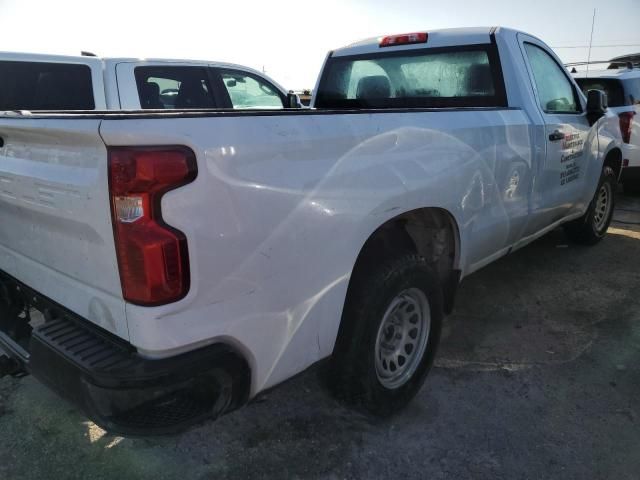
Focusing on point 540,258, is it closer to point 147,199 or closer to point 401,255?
point 401,255

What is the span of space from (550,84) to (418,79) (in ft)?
3.32

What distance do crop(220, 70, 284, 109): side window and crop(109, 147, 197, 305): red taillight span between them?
4.59 m

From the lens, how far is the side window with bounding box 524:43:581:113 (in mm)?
3691

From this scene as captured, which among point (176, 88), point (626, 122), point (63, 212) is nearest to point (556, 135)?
point (63, 212)

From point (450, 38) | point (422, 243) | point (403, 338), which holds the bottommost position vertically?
point (403, 338)

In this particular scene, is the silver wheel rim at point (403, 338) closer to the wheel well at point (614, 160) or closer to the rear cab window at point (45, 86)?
the wheel well at point (614, 160)

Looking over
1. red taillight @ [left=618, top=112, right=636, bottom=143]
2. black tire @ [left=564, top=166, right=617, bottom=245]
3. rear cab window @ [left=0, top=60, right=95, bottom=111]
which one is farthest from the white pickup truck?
red taillight @ [left=618, top=112, right=636, bottom=143]

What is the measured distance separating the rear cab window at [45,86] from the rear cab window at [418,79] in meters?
2.43

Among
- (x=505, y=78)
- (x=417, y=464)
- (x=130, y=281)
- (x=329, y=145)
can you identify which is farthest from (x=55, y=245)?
(x=505, y=78)

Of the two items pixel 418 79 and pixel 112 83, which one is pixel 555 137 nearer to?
pixel 418 79

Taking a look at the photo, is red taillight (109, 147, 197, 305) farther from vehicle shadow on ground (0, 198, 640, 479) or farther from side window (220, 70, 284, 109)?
side window (220, 70, 284, 109)

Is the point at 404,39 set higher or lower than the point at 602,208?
higher

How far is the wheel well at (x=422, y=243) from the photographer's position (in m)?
2.36

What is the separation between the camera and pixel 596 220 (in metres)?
5.34
